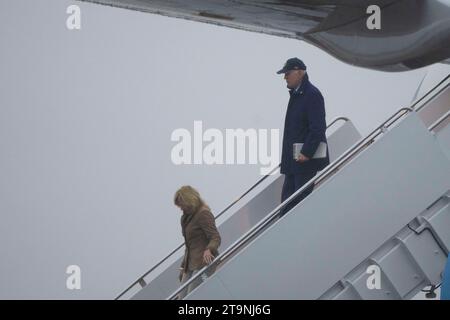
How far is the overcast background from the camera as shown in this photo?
29.4ft

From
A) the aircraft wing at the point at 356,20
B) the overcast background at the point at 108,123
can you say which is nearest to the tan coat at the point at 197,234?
the aircraft wing at the point at 356,20

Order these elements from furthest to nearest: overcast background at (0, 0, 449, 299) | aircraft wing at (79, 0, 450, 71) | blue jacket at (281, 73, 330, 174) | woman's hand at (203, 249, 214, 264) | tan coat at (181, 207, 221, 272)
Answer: overcast background at (0, 0, 449, 299) < tan coat at (181, 207, 221, 272) < aircraft wing at (79, 0, 450, 71) < woman's hand at (203, 249, 214, 264) < blue jacket at (281, 73, 330, 174)

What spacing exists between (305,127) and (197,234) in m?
1.11

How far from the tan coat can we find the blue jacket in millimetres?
651

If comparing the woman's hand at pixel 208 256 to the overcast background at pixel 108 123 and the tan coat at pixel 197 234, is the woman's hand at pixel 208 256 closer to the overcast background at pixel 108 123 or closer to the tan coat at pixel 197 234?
the tan coat at pixel 197 234

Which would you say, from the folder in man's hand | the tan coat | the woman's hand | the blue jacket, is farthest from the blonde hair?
the folder in man's hand

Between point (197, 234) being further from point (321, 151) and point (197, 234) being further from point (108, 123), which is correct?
point (108, 123)

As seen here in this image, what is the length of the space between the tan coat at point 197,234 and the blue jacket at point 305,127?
65 centimetres

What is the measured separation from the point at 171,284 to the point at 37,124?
7.33 feet

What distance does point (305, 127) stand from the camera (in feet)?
21.6

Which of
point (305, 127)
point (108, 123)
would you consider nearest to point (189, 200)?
point (305, 127)

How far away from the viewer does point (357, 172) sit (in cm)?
579

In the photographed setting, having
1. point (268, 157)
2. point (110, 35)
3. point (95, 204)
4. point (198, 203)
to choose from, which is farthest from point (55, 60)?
point (198, 203)

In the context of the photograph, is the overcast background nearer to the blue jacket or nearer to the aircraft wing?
the aircraft wing
